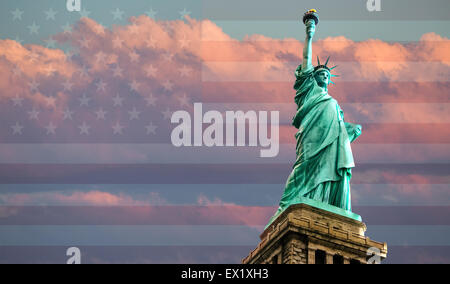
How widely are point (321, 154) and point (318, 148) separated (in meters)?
0.43

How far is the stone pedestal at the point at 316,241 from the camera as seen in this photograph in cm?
4041

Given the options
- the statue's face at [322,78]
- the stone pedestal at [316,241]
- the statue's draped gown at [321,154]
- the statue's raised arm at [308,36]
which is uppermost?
the statue's raised arm at [308,36]

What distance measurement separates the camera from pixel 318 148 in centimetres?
4656

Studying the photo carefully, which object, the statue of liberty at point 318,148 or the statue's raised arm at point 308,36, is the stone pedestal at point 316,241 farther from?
the statue's raised arm at point 308,36

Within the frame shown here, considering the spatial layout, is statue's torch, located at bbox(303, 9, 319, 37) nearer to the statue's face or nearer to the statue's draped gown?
the statue's face

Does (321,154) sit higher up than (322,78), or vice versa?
(322,78)

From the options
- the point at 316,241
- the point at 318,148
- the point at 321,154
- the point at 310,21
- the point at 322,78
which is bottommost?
the point at 316,241

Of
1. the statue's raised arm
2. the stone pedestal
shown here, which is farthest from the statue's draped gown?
the stone pedestal

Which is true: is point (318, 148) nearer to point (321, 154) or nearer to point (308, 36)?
point (321, 154)

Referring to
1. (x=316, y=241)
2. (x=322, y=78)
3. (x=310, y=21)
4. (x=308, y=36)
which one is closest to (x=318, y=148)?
(x=322, y=78)

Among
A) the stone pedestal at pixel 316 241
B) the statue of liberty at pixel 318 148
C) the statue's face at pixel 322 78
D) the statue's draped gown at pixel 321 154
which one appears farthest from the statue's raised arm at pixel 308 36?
the stone pedestal at pixel 316 241
